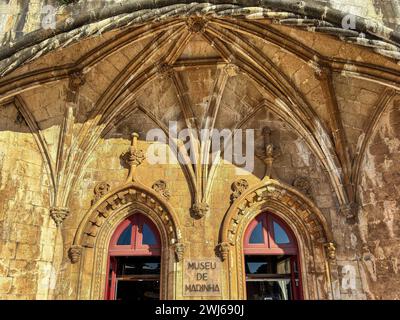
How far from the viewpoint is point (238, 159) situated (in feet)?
25.6

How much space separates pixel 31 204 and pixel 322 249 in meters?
5.29

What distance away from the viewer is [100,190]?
7492 millimetres

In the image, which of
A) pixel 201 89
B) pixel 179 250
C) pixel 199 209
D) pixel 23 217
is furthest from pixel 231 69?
pixel 23 217

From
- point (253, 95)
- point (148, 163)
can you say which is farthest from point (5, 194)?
point (253, 95)

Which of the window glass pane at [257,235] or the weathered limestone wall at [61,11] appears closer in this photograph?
the weathered limestone wall at [61,11]

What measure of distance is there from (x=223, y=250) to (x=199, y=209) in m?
0.87

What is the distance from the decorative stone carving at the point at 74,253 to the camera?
6.88m

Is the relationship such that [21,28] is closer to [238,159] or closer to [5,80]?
[5,80]

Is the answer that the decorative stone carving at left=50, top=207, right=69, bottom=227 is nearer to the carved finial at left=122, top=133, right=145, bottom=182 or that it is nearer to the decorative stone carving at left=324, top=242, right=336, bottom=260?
the carved finial at left=122, top=133, right=145, bottom=182

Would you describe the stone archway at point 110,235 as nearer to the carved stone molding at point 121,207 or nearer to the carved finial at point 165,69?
the carved stone molding at point 121,207

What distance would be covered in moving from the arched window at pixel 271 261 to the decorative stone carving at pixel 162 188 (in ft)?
5.57

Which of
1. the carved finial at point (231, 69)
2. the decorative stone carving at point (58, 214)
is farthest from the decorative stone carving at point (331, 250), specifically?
the decorative stone carving at point (58, 214)

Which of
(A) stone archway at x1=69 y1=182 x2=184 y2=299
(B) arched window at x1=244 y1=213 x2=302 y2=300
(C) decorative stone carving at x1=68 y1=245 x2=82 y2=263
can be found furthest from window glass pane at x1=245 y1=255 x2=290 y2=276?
(C) decorative stone carving at x1=68 y1=245 x2=82 y2=263

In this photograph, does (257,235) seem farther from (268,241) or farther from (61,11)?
(61,11)
